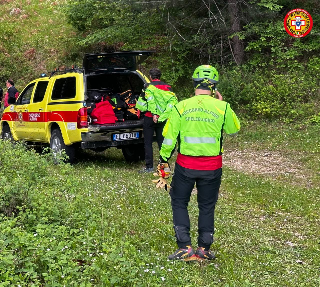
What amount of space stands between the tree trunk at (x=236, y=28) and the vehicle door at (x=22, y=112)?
663 cm

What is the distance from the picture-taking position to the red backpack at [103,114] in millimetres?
10594

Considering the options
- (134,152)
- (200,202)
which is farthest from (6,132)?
(200,202)

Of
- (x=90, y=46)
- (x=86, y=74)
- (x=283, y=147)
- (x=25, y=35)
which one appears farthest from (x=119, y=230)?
(x=25, y=35)

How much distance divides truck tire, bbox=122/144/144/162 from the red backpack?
137 centimetres

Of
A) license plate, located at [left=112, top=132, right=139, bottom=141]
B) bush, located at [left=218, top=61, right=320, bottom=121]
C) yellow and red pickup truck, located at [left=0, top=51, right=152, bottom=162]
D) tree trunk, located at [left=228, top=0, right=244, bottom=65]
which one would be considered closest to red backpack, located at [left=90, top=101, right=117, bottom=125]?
yellow and red pickup truck, located at [left=0, top=51, right=152, bottom=162]

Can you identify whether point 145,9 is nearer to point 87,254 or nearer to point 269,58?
point 269,58

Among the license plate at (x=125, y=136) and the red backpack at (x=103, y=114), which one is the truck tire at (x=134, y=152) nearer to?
the license plate at (x=125, y=136)

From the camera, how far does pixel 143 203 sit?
7.32m

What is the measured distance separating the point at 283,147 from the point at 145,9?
21.3ft

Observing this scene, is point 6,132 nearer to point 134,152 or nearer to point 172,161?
point 134,152

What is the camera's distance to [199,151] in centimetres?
498

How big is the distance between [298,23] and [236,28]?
1891mm

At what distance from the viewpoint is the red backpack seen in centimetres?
1059

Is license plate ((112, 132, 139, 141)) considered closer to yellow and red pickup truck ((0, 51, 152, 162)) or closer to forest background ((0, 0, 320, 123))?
yellow and red pickup truck ((0, 51, 152, 162))
